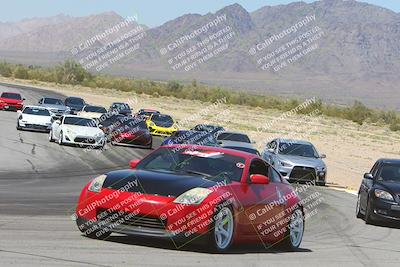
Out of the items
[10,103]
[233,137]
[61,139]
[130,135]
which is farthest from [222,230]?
[10,103]

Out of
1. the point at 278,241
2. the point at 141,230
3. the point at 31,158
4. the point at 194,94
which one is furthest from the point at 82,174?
the point at 194,94

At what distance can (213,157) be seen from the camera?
11.4 m

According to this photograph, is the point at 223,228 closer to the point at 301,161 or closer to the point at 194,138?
the point at 301,161

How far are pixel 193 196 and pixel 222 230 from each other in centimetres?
68

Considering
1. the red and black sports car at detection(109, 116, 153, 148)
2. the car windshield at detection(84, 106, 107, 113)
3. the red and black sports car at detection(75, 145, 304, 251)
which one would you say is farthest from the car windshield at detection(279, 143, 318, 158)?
the car windshield at detection(84, 106, 107, 113)

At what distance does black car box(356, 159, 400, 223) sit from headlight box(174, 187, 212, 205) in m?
7.28

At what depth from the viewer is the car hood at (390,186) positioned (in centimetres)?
1688

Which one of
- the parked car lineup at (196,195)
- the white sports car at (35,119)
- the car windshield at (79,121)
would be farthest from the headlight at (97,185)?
the white sports car at (35,119)

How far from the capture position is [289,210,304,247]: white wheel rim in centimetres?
1226

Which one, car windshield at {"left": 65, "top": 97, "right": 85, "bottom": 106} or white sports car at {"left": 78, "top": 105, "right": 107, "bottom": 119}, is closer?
white sports car at {"left": 78, "top": 105, "right": 107, "bottom": 119}

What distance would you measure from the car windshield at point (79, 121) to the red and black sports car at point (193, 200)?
23.4 m

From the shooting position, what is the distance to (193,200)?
10.2m

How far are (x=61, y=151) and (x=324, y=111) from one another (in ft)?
239

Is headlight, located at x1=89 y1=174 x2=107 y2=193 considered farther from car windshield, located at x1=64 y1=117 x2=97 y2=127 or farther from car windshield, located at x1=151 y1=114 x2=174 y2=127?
car windshield, located at x1=151 y1=114 x2=174 y2=127
